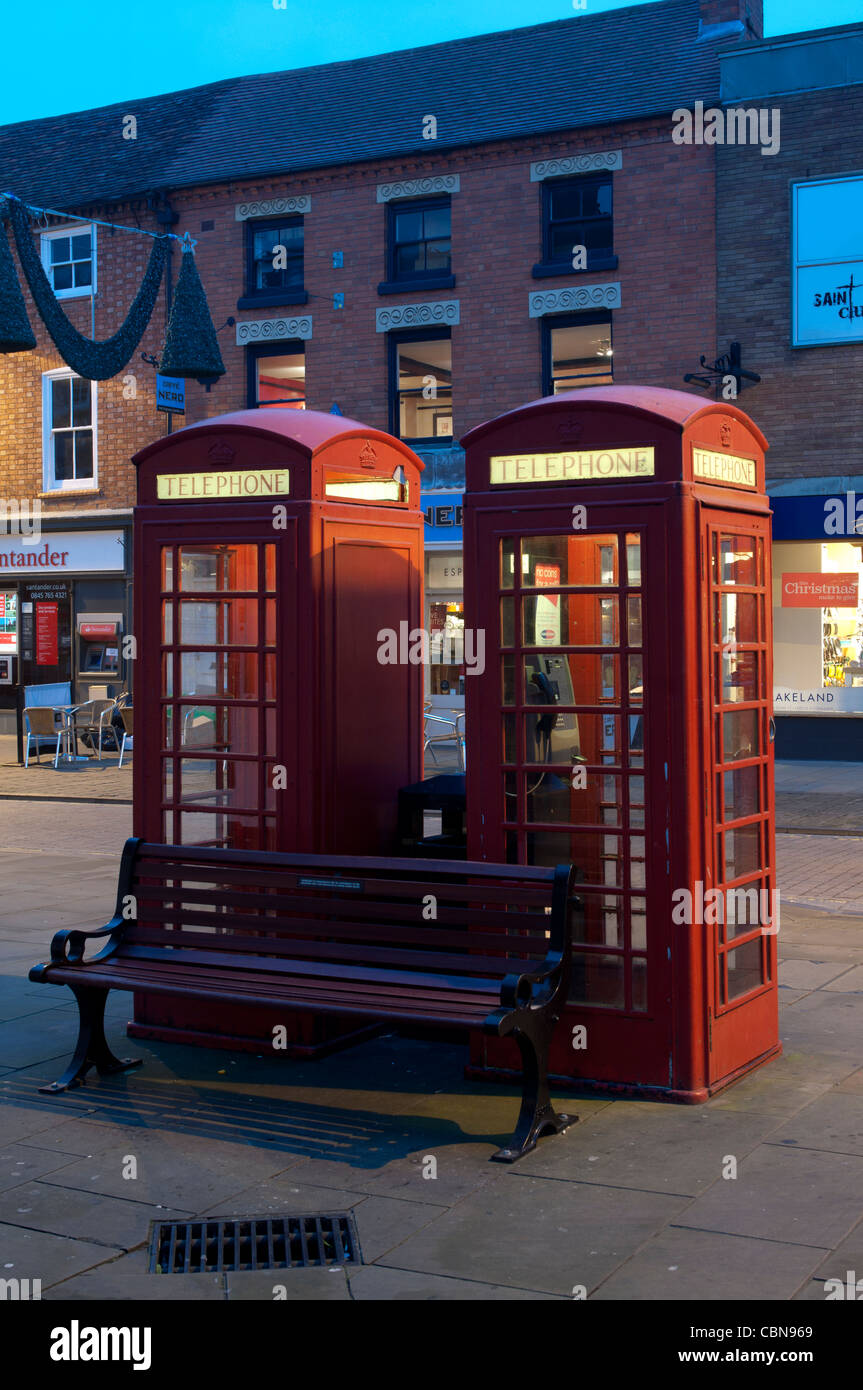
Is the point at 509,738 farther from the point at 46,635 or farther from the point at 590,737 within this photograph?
the point at 46,635

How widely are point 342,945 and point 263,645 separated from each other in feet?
4.48

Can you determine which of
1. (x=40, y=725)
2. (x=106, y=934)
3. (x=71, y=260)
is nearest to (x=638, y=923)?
(x=106, y=934)

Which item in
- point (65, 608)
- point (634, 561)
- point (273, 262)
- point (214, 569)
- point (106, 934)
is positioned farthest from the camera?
point (65, 608)

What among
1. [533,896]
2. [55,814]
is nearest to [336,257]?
[55,814]

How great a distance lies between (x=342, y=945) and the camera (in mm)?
5871

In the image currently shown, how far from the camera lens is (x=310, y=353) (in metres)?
23.2

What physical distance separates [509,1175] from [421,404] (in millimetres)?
18979

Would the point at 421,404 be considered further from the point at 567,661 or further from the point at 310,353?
the point at 567,661

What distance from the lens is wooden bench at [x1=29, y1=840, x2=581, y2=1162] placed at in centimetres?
518

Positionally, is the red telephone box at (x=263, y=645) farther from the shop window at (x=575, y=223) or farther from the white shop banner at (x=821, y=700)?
the shop window at (x=575, y=223)

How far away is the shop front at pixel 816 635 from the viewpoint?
65.5ft

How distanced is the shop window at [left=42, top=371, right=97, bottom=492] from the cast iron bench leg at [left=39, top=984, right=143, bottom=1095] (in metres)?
20.7
